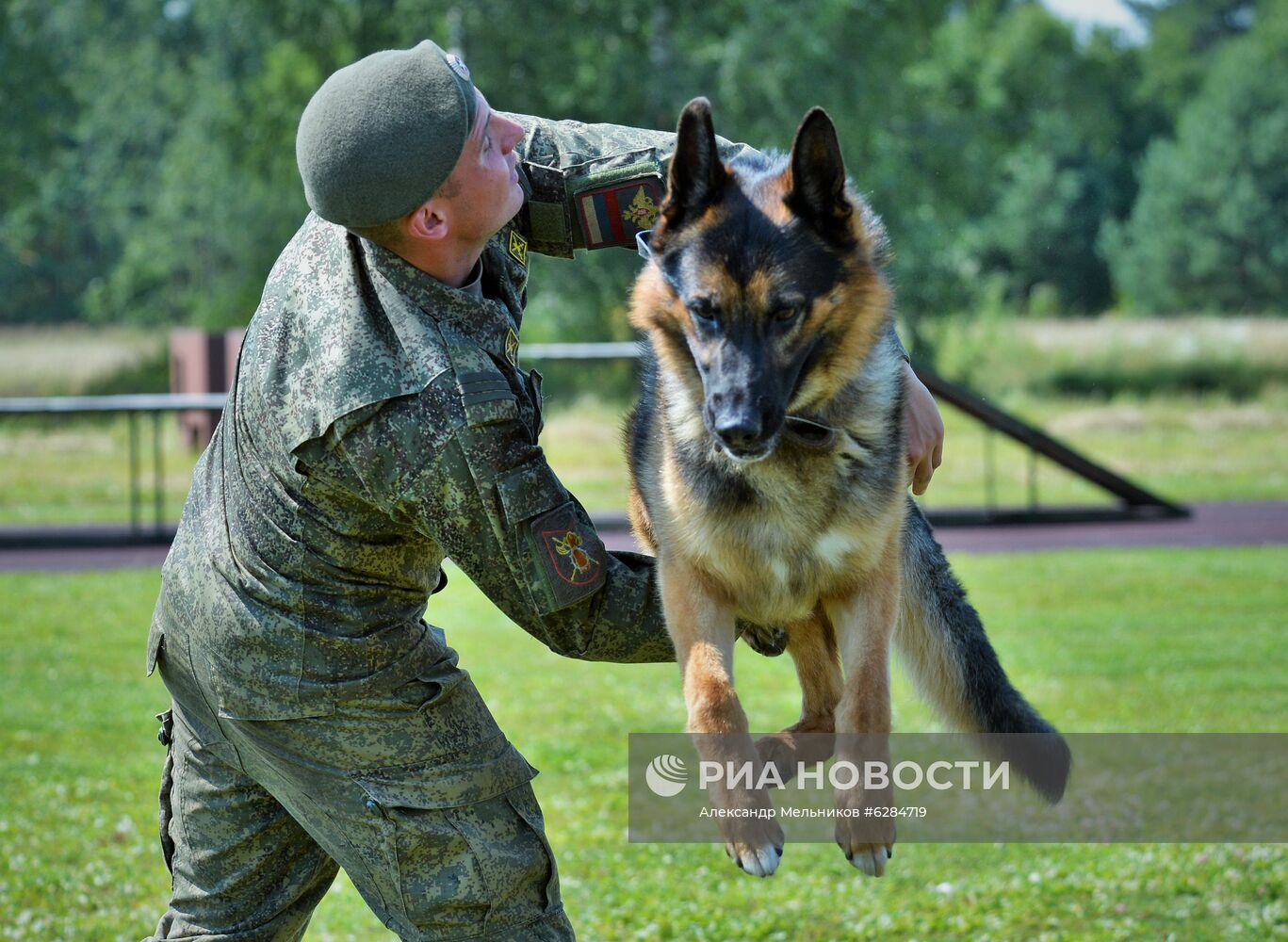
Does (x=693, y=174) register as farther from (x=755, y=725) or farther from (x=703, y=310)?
(x=755, y=725)

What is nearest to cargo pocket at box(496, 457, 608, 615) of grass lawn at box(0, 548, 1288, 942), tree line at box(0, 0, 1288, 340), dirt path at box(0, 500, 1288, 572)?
grass lawn at box(0, 548, 1288, 942)

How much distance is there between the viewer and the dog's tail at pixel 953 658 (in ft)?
11.5

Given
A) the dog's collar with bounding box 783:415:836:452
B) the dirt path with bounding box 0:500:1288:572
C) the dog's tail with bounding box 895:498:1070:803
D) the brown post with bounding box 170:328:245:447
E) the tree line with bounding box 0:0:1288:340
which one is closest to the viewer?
the dog's collar with bounding box 783:415:836:452

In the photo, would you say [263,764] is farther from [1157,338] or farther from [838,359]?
[1157,338]

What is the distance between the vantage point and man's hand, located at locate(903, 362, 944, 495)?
3.31 meters

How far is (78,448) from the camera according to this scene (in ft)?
67.1

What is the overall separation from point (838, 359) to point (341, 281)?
1.13 meters

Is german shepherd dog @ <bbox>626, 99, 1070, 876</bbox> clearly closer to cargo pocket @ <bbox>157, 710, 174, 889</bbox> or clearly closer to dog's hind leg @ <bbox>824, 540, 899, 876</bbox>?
dog's hind leg @ <bbox>824, 540, 899, 876</bbox>

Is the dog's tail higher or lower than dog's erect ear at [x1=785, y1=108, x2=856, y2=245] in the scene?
lower

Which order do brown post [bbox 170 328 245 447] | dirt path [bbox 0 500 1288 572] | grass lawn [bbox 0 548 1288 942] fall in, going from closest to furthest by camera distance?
grass lawn [bbox 0 548 1288 942]
dirt path [bbox 0 500 1288 572]
brown post [bbox 170 328 245 447]

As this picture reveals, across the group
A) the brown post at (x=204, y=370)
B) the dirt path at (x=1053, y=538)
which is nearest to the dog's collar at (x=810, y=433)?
the dirt path at (x=1053, y=538)

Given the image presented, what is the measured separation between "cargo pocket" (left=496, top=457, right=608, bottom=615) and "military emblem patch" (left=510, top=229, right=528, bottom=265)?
1.97ft

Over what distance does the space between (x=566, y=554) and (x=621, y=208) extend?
94cm

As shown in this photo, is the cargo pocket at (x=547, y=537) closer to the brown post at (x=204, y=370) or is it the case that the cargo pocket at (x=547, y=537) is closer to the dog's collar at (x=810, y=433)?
the dog's collar at (x=810, y=433)
